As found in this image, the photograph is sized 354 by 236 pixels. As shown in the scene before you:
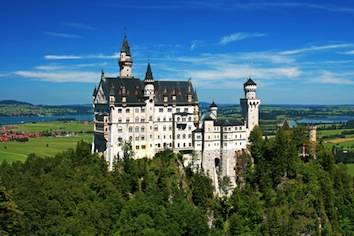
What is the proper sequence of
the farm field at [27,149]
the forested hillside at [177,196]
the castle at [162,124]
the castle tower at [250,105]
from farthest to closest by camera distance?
the farm field at [27,149]
the castle tower at [250,105]
the castle at [162,124]
the forested hillside at [177,196]

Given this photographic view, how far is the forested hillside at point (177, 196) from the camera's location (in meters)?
75.8

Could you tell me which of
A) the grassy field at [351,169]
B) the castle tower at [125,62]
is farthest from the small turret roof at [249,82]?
the grassy field at [351,169]

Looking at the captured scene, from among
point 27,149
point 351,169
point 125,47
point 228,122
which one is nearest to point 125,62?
point 125,47

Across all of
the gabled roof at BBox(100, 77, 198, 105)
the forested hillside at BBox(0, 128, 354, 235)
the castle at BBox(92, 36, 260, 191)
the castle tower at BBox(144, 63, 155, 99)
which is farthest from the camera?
the castle tower at BBox(144, 63, 155, 99)

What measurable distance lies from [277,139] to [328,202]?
17.1 m

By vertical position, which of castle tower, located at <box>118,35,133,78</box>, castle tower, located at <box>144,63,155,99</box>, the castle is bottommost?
the castle

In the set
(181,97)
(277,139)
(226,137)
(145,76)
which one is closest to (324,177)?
(277,139)

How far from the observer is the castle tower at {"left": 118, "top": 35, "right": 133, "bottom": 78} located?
10031cm

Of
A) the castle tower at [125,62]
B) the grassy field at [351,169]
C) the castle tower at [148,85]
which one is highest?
the castle tower at [125,62]

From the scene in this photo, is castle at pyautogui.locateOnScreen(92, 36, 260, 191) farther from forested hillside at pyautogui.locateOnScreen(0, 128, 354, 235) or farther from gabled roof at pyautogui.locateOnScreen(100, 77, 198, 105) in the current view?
forested hillside at pyautogui.locateOnScreen(0, 128, 354, 235)

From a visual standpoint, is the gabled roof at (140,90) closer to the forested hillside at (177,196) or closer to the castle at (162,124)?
the castle at (162,124)

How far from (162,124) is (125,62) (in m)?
15.8

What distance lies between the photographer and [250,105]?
→ 102375 millimetres

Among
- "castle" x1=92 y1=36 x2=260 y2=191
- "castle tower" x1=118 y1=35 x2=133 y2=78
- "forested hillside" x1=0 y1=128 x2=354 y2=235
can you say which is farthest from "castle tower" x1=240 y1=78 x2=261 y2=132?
"castle tower" x1=118 y1=35 x2=133 y2=78
